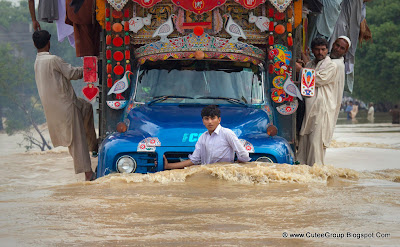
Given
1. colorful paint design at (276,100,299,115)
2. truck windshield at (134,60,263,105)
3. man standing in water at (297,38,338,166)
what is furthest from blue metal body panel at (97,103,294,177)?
man standing in water at (297,38,338,166)

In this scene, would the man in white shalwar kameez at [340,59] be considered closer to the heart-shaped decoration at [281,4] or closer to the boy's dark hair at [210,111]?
the heart-shaped decoration at [281,4]

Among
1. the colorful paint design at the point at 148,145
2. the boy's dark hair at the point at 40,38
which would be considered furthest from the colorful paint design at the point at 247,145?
the boy's dark hair at the point at 40,38

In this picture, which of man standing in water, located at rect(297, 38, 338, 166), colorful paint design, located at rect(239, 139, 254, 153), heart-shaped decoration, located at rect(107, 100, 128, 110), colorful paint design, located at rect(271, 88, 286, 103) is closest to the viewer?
colorful paint design, located at rect(239, 139, 254, 153)

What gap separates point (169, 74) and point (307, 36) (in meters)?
3.91

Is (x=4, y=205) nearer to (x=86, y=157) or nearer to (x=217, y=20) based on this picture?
(x=86, y=157)

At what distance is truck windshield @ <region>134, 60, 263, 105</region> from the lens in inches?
303

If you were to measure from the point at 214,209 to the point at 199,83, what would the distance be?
248cm

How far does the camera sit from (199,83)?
775cm

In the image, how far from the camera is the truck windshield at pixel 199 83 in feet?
25.3

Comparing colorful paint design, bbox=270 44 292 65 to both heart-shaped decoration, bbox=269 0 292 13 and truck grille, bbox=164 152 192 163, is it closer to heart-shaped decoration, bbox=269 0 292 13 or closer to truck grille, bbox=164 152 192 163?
heart-shaped decoration, bbox=269 0 292 13

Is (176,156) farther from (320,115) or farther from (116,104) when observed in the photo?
(320,115)

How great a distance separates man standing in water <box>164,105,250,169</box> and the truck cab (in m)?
0.15

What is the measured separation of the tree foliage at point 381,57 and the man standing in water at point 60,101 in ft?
117

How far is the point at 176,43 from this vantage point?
26.1 ft
